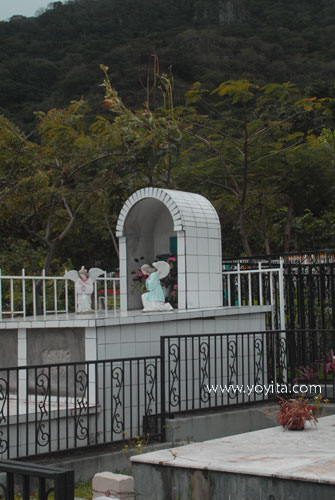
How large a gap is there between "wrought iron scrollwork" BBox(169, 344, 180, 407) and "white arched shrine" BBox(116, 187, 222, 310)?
50.6 inches

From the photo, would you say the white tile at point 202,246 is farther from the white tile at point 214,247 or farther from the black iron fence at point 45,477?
the black iron fence at point 45,477

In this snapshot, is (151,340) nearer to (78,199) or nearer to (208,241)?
(208,241)

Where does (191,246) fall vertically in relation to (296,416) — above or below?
above

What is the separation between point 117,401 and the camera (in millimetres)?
8602

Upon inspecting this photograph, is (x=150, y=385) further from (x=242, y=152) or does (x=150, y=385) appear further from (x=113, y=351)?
(x=242, y=152)

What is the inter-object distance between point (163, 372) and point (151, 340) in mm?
867

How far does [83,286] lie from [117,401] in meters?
2.58

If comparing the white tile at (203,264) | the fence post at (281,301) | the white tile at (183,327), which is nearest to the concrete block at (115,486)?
the white tile at (183,327)

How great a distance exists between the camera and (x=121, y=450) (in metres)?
8.00

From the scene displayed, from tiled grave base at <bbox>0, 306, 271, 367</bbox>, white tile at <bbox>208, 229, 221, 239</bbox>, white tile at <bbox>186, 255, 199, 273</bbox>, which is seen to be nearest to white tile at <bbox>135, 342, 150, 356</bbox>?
tiled grave base at <bbox>0, 306, 271, 367</bbox>

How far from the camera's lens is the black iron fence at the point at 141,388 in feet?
24.8

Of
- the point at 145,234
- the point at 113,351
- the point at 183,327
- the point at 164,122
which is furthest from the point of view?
the point at 164,122

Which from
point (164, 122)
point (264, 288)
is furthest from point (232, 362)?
point (164, 122)

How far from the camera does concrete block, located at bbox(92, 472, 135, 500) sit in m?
6.05
